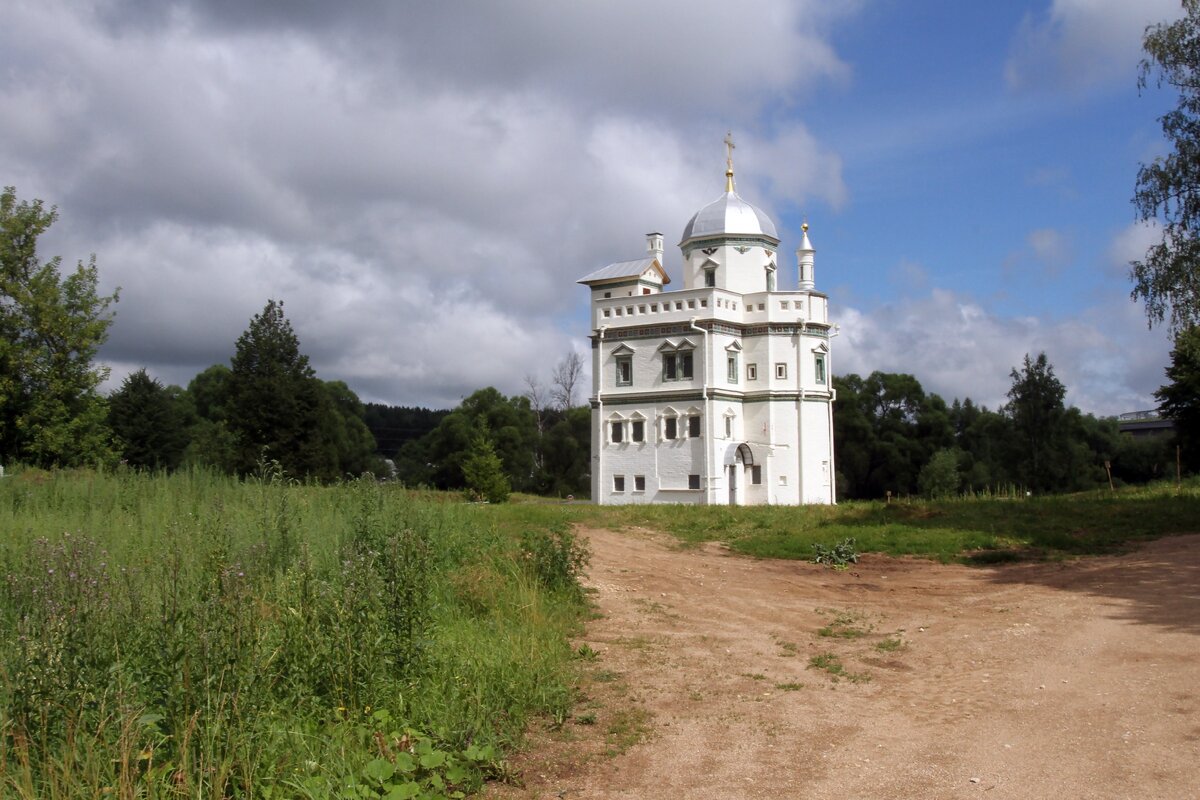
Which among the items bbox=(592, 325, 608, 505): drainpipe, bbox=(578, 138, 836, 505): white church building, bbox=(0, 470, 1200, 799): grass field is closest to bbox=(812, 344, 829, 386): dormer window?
bbox=(578, 138, 836, 505): white church building

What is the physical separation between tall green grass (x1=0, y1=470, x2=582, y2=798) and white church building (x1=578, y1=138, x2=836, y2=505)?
29.7 m

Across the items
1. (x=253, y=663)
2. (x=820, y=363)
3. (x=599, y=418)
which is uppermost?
(x=820, y=363)

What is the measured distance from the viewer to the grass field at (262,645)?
5801 mm

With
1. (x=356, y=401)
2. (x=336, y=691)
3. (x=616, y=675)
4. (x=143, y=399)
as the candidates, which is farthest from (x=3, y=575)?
(x=356, y=401)

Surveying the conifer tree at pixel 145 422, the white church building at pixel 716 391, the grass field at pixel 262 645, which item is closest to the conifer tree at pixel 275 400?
the conifer tree at pixel 145 422

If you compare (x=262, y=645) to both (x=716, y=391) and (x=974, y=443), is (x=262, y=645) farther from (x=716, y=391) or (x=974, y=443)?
(x=974, y=443)

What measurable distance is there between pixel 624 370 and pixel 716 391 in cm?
417

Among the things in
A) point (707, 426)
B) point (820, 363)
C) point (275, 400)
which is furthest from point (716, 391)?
point (275, 400)

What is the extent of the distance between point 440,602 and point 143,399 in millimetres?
47391

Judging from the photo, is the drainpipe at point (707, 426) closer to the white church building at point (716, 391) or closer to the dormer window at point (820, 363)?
the white church building at point (716, 391)

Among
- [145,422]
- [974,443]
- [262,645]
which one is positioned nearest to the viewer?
[262,645]

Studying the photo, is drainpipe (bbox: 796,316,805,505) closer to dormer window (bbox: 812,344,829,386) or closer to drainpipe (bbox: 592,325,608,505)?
dormer window (bbox: 812,344,829,386)

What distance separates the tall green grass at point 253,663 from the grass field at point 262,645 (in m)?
0.02

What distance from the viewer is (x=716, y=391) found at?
134 feet
